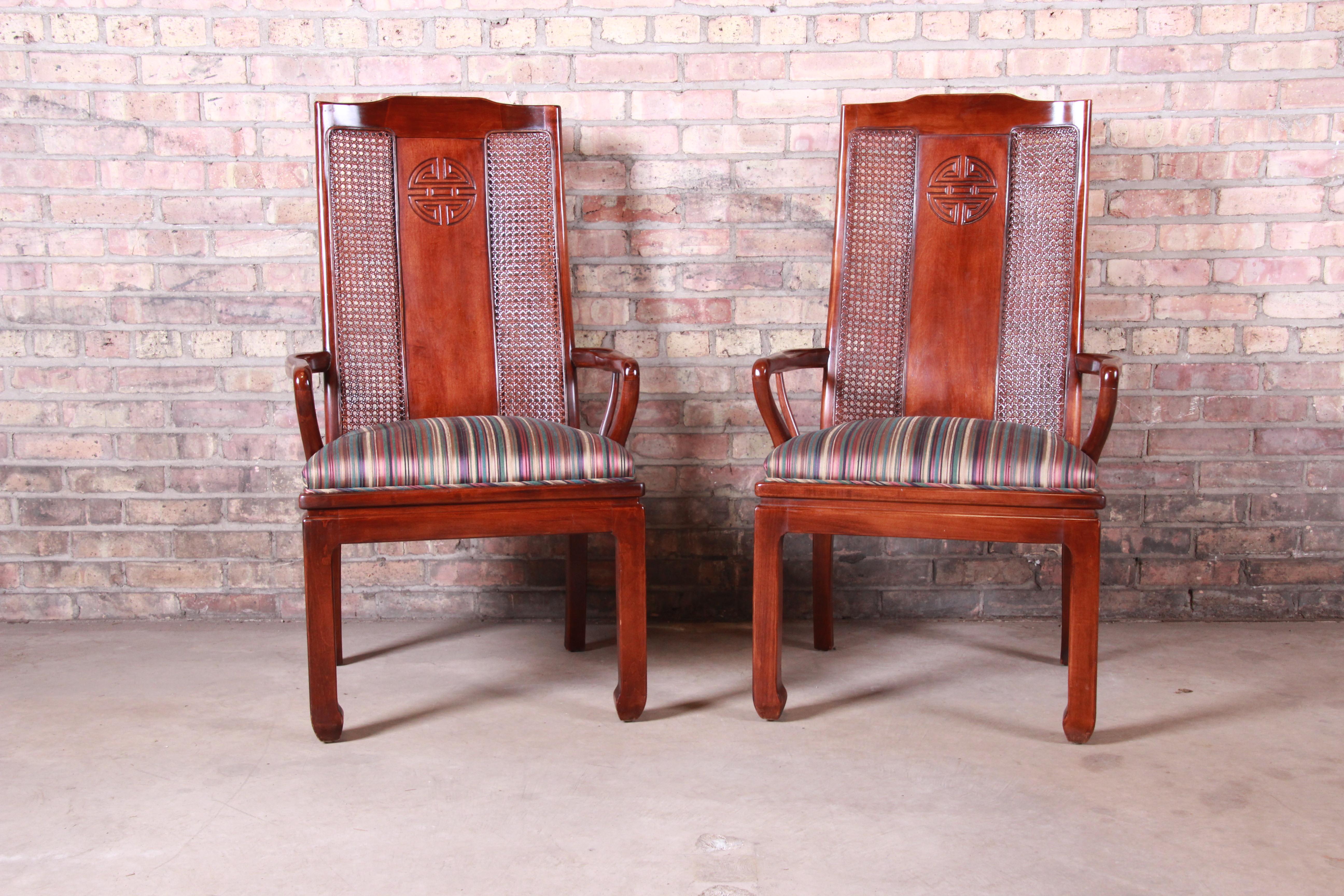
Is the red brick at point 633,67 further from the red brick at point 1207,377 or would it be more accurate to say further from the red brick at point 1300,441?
the red brick at point 1300,441

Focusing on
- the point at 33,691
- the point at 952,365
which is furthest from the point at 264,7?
the point at 952,365

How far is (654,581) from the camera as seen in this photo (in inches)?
111

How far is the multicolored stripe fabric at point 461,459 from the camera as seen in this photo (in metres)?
1.93

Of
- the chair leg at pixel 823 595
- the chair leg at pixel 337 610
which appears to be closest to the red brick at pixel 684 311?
the chair leg at pixel 823 595

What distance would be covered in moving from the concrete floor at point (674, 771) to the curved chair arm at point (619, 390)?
0.56 meters

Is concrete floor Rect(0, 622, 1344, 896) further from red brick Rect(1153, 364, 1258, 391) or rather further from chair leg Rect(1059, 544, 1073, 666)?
red brick Rect(1153, 364, 1258, 391)

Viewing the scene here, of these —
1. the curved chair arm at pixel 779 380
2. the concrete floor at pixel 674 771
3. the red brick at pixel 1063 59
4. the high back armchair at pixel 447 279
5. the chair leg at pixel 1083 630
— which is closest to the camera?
the concrete floor at pixel 674 771

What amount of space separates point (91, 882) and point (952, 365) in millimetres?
1918

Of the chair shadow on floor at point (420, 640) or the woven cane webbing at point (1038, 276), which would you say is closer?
the woven cane webbing at point (1038, 276)

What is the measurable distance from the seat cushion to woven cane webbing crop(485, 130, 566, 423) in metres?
0.66

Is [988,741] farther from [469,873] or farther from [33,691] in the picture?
[33,691]

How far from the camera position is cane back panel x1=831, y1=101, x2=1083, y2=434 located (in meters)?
2.40

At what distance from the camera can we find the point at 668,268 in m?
2.74

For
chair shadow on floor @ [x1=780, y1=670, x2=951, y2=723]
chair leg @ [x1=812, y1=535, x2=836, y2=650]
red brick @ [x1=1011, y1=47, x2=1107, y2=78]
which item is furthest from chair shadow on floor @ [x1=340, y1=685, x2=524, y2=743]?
red brick @ [x1=1011, y1=47, x2=1107, y2=78]
